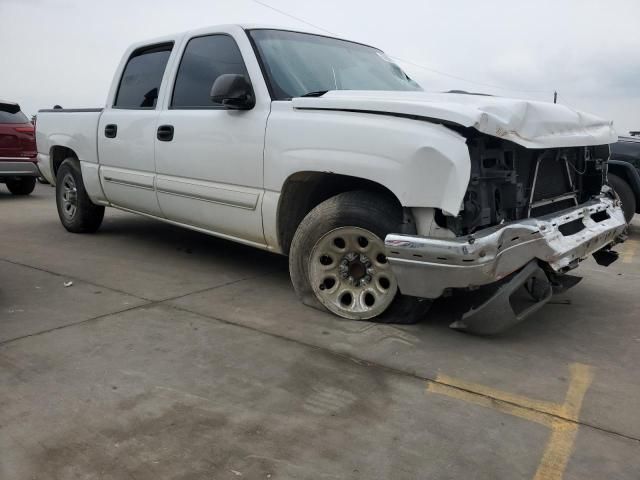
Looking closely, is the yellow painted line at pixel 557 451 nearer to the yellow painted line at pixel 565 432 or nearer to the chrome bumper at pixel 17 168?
the yellow painted line at pixel 565 432

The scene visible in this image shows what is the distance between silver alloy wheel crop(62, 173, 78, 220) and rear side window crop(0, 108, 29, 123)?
15.0ft

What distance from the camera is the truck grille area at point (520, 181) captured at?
3303 millimetres

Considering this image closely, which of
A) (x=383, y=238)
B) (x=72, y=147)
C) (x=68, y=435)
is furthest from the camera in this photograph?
(x=72, y=147)

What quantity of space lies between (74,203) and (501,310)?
492 centimetres

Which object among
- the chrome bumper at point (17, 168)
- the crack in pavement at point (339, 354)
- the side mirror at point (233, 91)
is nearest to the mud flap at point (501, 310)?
the crack in pavement at point (339, 354)

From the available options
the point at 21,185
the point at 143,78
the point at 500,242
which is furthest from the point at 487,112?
the point at 21,185

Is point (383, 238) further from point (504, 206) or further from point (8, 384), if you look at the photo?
point (8, 384)

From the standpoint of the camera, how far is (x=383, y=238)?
351cm

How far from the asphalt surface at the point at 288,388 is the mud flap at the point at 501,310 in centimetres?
13

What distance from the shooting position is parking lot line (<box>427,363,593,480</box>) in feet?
7.95

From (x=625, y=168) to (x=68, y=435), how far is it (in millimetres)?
7484

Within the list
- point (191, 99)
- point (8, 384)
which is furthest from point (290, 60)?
point (8, 384)

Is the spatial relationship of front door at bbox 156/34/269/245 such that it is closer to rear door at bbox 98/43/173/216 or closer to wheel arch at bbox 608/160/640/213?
rear door at bbox 98/43/173/216

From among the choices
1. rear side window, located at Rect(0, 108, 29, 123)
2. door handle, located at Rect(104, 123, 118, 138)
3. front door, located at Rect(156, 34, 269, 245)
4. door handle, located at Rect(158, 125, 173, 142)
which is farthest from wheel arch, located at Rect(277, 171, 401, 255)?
rear side window, located at Rect(0, 108, 29, 123)
